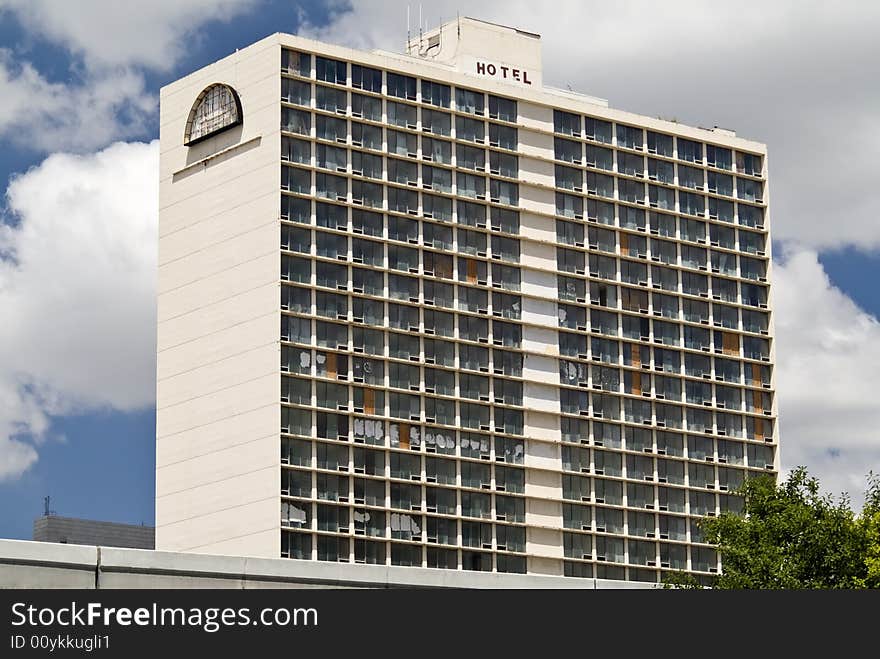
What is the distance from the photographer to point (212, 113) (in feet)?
538

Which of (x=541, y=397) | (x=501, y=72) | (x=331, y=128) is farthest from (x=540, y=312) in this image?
(x=331, y=128)

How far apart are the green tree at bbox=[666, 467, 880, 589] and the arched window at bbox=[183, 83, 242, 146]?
5796cm

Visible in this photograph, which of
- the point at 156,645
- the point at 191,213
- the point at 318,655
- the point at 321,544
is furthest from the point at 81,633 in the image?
the point at 191,213

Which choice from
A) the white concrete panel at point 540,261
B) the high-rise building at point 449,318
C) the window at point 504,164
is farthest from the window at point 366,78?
the white concrete panel at point 540,261

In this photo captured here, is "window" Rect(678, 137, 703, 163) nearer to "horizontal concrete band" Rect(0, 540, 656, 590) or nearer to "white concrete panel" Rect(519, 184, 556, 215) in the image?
"white concrete panel" Rect(519, 184, 556, 215)

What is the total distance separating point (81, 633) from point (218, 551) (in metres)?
109

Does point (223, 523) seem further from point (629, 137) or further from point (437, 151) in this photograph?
point (629, 137)

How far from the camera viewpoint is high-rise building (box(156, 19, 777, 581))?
15638 cm

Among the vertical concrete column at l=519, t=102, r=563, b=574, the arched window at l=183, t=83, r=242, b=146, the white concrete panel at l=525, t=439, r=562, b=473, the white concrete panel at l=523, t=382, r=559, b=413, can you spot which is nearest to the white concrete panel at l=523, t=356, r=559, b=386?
the vertical concrete column at l=519, t=102, r=563, b=574

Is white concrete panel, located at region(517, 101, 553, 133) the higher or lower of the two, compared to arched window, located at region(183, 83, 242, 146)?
higher

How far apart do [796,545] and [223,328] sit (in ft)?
182

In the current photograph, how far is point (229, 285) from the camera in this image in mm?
159000

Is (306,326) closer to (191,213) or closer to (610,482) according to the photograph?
(191,213)

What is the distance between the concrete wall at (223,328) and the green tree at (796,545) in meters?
41.0
